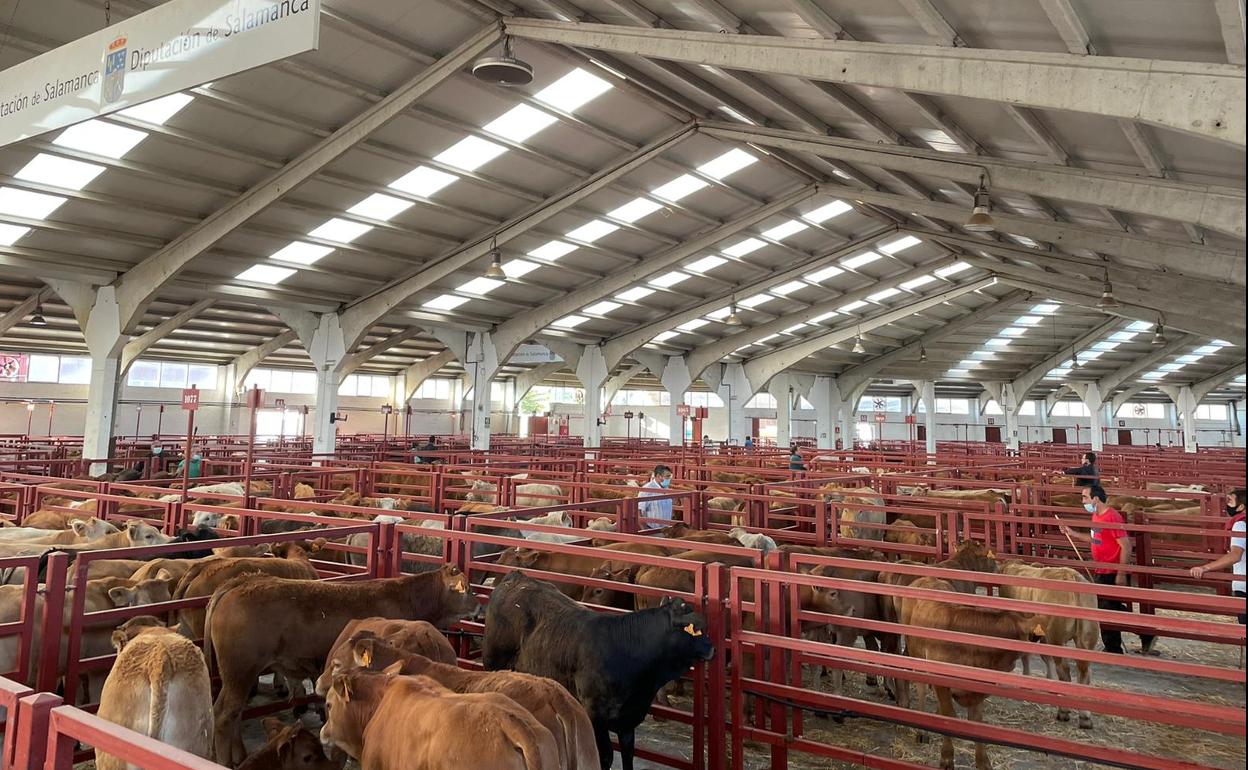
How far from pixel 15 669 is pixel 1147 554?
1056 centimetres

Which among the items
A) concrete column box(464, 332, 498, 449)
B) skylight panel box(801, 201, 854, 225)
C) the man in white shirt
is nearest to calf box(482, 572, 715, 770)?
Answer: the man in white shirt

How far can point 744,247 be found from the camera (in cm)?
2122

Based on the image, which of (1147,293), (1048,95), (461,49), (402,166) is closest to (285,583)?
(1048,95)

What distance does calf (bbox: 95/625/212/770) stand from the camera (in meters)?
3.41

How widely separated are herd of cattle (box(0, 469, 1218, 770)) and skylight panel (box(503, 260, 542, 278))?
13452mm

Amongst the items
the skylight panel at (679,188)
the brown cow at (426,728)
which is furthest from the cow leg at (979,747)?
the skylight panel at (679,188)

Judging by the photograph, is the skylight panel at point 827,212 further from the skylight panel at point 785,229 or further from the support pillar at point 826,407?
the support pillar at point 826,407

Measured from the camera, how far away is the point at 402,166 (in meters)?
14.0

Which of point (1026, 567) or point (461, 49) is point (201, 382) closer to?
point (461, 49)

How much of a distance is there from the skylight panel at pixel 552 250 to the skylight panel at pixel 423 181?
422 cm

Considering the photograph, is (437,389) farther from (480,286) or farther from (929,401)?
(929,401)

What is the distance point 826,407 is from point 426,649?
35.5m

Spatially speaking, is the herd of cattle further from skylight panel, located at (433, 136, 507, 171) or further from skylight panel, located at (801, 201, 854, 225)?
skylight panel, located at (801, 201, 854, 225)

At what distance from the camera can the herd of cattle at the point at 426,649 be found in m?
3.09
